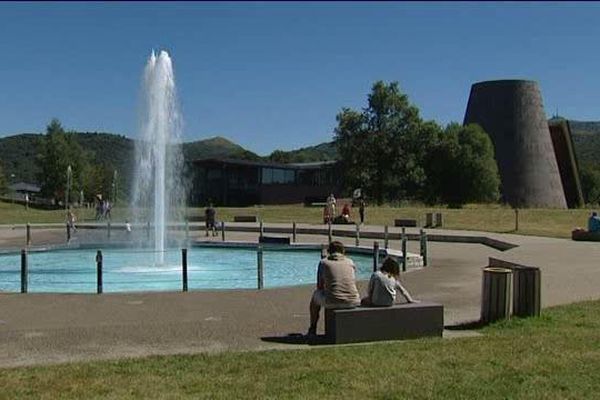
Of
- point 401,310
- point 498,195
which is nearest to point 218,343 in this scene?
point 401,310

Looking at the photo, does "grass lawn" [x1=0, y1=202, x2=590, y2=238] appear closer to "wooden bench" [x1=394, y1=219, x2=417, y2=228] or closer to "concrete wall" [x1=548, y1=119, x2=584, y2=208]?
"wooden bench" [x1=394, y1=219, x2=417, y2=228]

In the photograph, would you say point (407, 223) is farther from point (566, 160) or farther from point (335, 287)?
point (566, 160)

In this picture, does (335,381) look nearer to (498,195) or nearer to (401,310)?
(401,310)

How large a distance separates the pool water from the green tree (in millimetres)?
63275

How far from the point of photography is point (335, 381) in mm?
7047

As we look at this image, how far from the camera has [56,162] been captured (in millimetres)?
87750

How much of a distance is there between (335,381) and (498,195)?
68.5 metres

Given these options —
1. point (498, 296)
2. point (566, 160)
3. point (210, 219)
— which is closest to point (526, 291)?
point (498, 296)

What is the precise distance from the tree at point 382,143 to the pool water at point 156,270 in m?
47.9

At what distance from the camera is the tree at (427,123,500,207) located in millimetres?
70812

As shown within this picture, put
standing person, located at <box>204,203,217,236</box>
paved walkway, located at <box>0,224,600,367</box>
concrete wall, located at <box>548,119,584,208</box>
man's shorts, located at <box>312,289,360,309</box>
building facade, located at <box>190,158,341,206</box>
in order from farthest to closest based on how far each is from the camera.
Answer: concrete wall, located at <box>548,119,584,208</box>, building facade, located at <box>190,158,341,206</box>, standing person, located at <box>204,203,217,236</box>, man's shorts, located at <box>312,289,360,309</box>, paved walkway, located at <box>0,224,600,367</box>

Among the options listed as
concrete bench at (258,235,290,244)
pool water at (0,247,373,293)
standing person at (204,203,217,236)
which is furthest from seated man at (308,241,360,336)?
standing person at (204,203,217,236)

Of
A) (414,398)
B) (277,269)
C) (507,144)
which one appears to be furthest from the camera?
(507,144)

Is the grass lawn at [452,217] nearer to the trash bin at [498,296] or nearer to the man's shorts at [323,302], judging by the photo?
the trash bin at [498,296]
